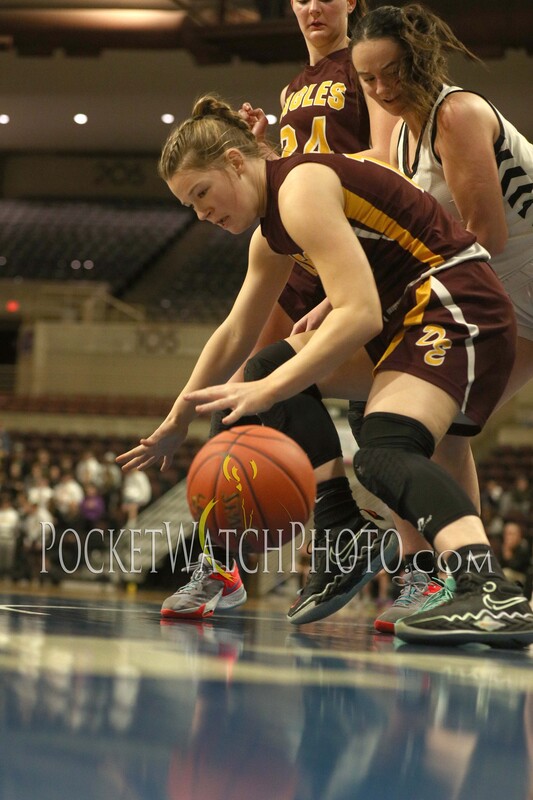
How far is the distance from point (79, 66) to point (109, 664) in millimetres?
17644

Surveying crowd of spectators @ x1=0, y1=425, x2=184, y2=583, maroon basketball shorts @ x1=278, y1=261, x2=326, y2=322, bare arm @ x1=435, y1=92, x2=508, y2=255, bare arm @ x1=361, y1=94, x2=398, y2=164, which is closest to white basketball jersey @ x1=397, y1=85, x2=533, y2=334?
bare arm @ x1=435, y1=92, x2=508, y2=255

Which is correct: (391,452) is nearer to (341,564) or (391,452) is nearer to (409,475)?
(409,475)

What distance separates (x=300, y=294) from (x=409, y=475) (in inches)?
47.3

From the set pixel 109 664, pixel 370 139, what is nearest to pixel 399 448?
pixel 109 664

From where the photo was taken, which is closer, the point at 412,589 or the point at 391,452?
the point at 391,452

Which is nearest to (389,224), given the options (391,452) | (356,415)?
(391,452)

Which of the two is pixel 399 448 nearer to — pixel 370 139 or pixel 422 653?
pixel 422 653

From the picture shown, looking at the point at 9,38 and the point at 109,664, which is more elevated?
the point at 9,38

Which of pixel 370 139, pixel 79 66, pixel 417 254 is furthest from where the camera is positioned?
pixel 79 66

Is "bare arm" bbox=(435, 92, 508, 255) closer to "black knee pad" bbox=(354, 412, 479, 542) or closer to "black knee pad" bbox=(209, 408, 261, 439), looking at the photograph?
"black knee pad" bbox=(354, 412, 479, 542)

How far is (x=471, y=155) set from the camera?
102 inches

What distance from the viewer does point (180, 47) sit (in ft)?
55.3

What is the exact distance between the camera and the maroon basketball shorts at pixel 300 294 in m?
3.23

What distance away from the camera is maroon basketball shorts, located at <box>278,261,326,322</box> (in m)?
3.23
